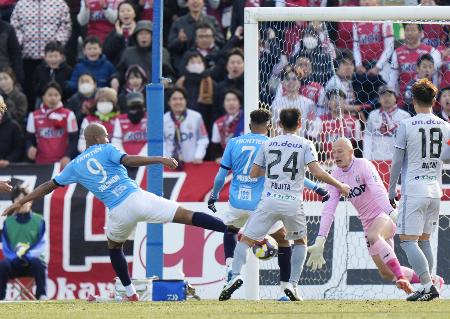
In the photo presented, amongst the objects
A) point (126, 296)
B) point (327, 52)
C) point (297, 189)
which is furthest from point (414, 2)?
point (126, 296)

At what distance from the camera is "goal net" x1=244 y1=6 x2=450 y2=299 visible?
1727 cm

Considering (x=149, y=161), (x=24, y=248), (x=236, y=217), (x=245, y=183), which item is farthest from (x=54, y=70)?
(x=149, y=161)

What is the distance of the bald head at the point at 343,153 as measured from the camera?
50.1 ft

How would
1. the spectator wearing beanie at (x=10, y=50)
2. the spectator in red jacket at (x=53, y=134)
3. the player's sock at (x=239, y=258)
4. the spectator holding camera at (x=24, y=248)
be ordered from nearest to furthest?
the player's sock at (x=239, y=258), the spectator holding camera at (x=24, y=248), the spectator in red jacket at (x=53, y=134), the spectator wearing beanie at (x=10, y=50)

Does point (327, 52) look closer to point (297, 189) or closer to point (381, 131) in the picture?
point (381, 131)

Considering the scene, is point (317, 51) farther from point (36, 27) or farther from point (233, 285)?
point (36, 27)

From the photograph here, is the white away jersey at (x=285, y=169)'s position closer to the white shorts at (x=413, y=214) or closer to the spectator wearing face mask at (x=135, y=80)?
the white shorts at (x=413, y=214)

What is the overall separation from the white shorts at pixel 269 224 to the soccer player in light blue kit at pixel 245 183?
2.61 ft

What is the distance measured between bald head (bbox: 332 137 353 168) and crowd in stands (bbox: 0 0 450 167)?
6.23 feet

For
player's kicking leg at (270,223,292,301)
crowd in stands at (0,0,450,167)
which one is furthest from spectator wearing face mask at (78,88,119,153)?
player's kicking leg at (270,223,292,301)

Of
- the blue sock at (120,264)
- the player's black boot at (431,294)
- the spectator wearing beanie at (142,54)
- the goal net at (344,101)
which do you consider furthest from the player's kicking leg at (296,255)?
the spectator wearing beanie at (142,54)

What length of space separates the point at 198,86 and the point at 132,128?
1.38 meters

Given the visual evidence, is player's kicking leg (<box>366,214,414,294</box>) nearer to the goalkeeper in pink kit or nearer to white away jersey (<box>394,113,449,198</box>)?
the goalkeeper in pink kit

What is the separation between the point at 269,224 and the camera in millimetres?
14164
